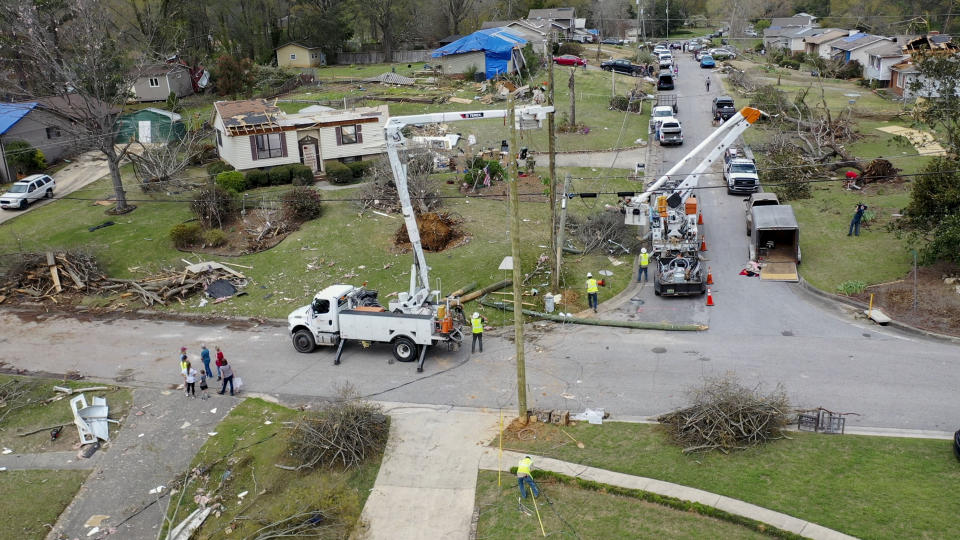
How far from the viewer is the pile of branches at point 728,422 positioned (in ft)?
51.6

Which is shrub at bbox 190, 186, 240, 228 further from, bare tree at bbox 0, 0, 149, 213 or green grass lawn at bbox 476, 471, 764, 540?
green grass lawn at bbox 476, 471, 764, 540

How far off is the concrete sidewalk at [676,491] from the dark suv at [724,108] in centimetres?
3569

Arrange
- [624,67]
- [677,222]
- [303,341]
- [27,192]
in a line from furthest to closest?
[624,67] < [27,192] < [677,222] < [303,341]

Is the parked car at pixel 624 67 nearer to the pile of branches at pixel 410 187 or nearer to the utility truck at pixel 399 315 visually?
the pile of branches at pixel 410 187

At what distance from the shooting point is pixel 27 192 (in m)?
38.2

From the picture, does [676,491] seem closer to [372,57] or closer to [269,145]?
[269,145]

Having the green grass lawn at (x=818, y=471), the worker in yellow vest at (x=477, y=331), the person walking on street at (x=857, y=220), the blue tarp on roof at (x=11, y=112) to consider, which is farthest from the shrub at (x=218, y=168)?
the person walking on street at (x=857, y=220)

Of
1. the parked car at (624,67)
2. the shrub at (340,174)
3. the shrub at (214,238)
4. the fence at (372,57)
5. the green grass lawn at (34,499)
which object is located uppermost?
the fence at (372,57)

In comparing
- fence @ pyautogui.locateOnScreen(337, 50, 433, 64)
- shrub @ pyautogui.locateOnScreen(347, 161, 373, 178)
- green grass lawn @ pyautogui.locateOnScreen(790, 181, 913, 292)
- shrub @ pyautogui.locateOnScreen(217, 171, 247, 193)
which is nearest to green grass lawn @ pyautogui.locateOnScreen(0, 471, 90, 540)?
shrub @ pyautogui.locateOnScreen(217, 171, 247, 193)

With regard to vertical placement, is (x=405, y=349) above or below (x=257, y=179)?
below

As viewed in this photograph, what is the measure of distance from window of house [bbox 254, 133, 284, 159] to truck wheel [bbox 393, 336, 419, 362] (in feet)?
69.5

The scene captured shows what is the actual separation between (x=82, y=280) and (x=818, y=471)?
2654cm

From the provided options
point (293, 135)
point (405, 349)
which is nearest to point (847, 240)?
point (405, 349)

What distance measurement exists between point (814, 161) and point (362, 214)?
74.0ft
